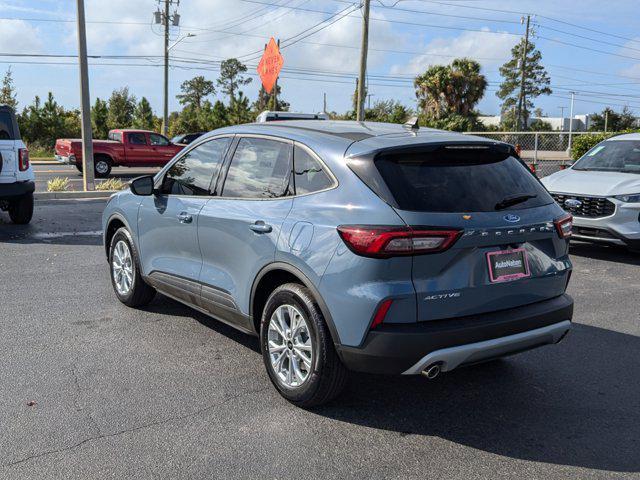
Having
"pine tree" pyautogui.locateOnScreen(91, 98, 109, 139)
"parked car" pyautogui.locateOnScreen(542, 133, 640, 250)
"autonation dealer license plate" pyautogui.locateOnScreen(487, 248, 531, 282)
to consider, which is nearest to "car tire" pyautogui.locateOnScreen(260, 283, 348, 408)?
"autonation dealer license plate" pyautogui.locateOnScreen(487, 248, 531, 282)

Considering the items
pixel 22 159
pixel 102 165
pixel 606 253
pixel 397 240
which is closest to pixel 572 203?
pixel 606 253

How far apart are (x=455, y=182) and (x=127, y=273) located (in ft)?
11.6

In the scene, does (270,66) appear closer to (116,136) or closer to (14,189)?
(116,136)

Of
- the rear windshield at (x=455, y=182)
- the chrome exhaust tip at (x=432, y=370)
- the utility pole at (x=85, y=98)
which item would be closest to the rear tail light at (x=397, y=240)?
the rear windshield at (x=455, y=182)

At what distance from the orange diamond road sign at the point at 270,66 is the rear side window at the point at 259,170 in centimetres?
1949

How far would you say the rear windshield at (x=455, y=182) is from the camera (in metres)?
3.63

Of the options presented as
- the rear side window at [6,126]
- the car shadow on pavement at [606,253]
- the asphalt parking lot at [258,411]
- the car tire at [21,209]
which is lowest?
the asphalt parking lot at [258,411]

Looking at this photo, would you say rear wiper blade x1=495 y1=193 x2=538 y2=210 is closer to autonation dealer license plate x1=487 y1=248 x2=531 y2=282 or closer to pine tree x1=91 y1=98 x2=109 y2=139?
autonation dealer license plate x1=487 y1=248 x2=531 y2=282

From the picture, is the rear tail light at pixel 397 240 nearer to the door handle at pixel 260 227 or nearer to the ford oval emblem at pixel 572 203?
the door handle at pixel 260 227

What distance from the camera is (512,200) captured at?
395 cm

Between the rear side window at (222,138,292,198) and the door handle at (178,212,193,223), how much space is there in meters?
0.44

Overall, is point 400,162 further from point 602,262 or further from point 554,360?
point 602,262

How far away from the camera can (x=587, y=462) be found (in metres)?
3.43

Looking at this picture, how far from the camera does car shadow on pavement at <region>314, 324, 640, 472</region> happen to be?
3594mm
